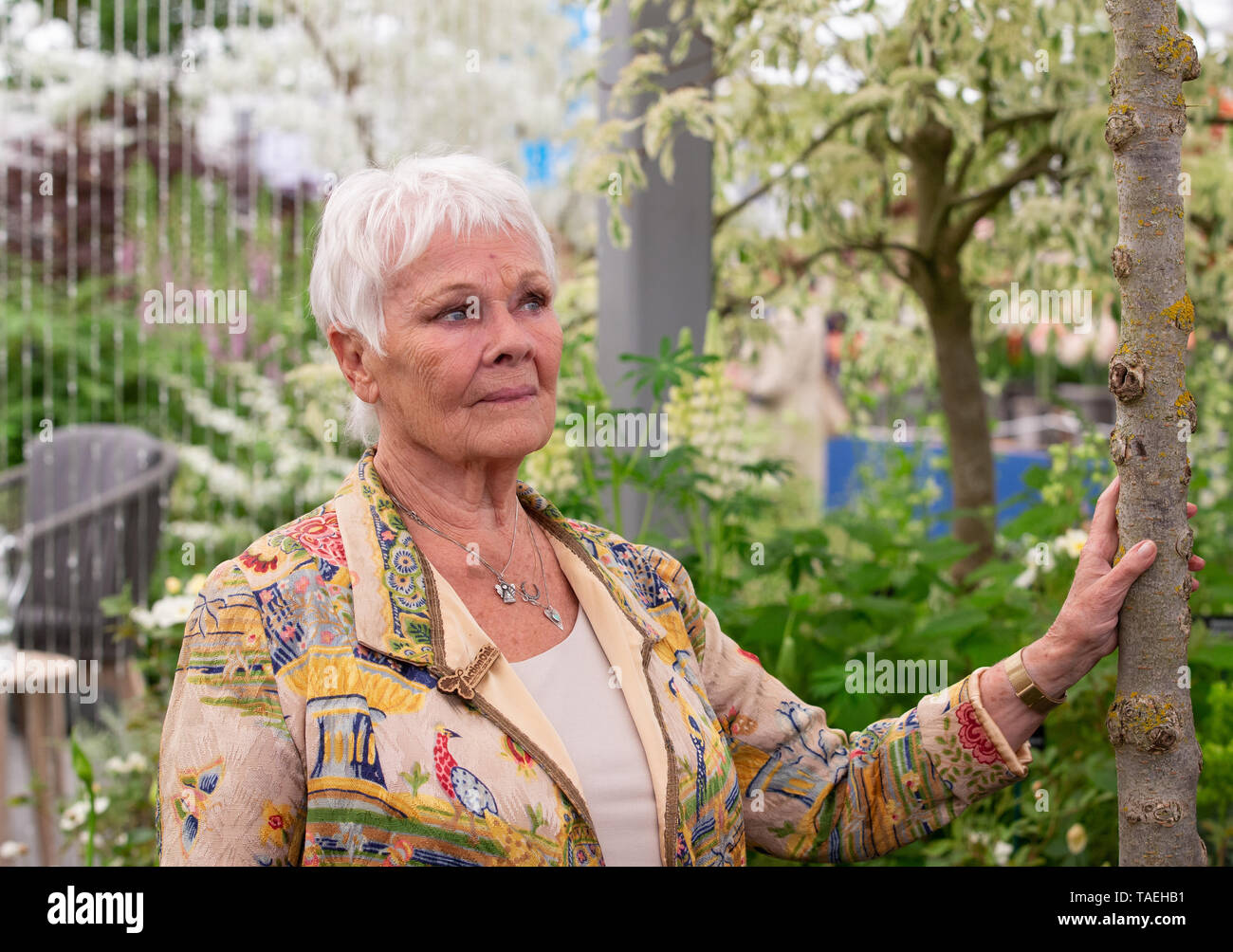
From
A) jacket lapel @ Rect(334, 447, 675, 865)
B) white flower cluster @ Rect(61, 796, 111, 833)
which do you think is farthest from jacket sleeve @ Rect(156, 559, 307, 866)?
white flower cluster @ Rect(61, 796, 111, 833)

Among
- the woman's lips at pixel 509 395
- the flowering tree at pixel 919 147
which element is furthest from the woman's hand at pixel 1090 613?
the flowering tree at pixel 919 147

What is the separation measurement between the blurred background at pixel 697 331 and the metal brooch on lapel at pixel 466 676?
667mm

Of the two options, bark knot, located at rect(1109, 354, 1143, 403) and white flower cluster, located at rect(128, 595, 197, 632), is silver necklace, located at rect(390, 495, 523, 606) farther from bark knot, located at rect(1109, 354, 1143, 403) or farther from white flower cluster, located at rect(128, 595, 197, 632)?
white flower cluster, located at rect(128, 595, 197, 632)

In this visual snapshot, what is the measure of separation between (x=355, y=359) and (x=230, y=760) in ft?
1.63

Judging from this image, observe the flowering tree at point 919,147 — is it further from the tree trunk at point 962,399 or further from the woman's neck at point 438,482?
the woman's neck at point 438,482

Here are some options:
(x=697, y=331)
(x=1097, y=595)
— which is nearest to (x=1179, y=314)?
(x=1097, y=595)

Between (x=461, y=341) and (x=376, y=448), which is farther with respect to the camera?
(x=376, y=448)

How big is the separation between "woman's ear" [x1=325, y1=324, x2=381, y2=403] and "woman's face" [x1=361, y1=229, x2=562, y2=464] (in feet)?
0.04

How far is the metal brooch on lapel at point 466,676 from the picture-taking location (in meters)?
1.28

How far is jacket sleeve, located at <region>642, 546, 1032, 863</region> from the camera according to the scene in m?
1.48

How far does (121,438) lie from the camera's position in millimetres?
4445
